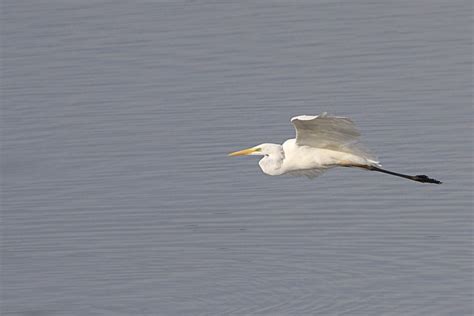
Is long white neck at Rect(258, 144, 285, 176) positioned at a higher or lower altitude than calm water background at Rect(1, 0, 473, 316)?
lower

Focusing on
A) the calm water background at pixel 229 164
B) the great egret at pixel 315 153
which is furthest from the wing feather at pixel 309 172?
the calm water background at pixel 229 164

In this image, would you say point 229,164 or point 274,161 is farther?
point 229,164

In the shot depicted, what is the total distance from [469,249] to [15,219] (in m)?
4.00

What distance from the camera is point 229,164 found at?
554 inches

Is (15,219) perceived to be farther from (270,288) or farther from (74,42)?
(74,42)

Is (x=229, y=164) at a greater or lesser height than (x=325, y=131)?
greater

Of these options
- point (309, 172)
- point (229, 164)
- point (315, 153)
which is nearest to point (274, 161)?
point (315, 153)

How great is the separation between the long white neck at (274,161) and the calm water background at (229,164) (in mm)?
1478

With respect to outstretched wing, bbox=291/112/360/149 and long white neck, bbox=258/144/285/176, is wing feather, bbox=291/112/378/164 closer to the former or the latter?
outstretched wing, bbox=291/112/360/149

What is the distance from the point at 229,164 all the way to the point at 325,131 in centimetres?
391

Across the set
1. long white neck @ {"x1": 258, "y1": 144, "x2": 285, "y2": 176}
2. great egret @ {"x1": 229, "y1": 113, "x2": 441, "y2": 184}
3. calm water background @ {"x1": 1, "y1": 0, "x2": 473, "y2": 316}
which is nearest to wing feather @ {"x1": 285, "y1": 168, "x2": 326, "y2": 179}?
great egret @ {"x1": 229, "y1": 113, "x2": 441, "y2": 184}

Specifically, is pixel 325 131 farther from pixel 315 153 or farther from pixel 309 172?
pixel 309 172

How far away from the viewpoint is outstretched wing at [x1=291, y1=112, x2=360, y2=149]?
993 centimetres

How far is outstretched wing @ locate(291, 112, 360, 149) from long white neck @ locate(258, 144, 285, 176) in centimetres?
16
